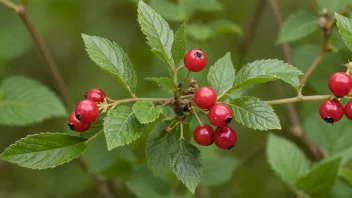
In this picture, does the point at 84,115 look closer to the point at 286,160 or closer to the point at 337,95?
the point at 337,95

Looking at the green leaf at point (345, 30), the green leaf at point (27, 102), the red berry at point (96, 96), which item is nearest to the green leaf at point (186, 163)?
the red berry at point (96, 96)

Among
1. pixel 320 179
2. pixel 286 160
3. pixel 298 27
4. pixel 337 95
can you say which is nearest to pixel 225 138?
pixel 337 95

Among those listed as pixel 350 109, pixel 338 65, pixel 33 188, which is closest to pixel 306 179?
pixel 350 109

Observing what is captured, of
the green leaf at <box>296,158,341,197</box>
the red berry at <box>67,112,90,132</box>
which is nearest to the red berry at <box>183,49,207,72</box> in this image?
the red berry at <box>67,112,90,132</box>

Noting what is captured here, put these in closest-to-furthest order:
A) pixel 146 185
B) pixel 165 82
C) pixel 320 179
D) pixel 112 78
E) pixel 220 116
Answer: pixel 220 116 → pixel 165 82 → pixel 320 179 → pixel 146 185 → pixel 112 78

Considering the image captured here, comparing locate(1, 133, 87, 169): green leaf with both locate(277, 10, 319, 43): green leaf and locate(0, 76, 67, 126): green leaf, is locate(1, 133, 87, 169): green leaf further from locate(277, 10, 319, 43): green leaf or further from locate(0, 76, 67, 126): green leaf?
locate(277, 10, 319, 43): green leaf

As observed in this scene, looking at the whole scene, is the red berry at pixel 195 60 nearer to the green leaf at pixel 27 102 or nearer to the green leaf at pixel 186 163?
the green leaf at pixel 186 163

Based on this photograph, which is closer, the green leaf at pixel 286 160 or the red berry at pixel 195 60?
the red berry at pixel 195 60
